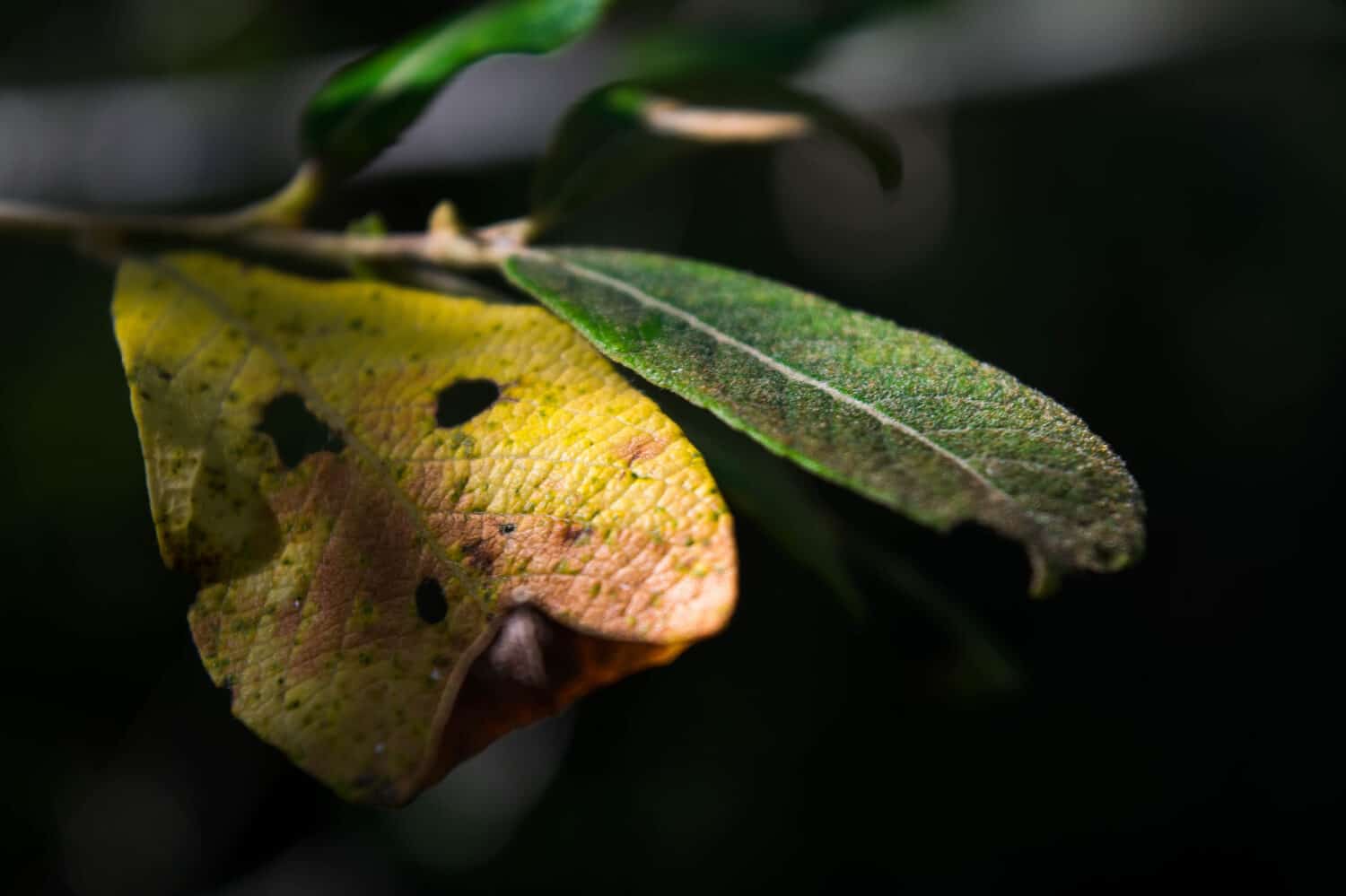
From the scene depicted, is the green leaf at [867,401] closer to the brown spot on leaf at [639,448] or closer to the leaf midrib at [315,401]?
the brown spot on leaf at [639,448]

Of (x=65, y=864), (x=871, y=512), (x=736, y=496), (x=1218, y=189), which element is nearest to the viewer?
(x=736, y=496)

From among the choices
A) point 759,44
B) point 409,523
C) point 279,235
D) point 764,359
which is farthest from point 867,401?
point 759,44

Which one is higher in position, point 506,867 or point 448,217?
point 448,217

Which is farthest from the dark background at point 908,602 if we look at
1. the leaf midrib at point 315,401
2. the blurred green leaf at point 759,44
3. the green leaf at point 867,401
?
the blurred green leaf at point 759,44

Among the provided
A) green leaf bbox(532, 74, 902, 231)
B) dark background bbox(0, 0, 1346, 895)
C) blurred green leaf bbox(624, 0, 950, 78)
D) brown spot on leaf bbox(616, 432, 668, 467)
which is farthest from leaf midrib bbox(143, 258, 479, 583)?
blurred green leaf bbox(624, 0, 950, 78)

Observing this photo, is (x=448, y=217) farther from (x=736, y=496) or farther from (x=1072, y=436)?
(x=1072, y=436)

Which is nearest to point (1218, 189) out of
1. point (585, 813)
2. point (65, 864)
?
point (585, 813)
